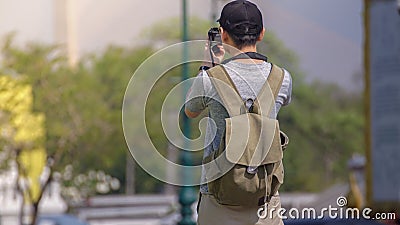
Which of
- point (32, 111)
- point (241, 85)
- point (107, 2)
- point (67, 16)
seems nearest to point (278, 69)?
point (241, 85)

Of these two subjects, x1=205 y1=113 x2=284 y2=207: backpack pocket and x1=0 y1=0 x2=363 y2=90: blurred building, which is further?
x1=0 y1=0 x2=363 y2=90: blurred building

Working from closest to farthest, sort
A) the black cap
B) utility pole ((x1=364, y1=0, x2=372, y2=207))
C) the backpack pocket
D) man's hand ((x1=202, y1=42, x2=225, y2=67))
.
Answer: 1. the backpack pocket
2. the black cap
3. man's hand ((x1=202, y1=42, x2=225, y2=67))
4. utility pole ((x1=364, y1=0, x2=372, y2=207))

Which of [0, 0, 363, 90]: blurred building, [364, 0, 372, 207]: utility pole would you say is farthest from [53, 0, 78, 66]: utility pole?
[364, 0, 372, 207]: utility pole

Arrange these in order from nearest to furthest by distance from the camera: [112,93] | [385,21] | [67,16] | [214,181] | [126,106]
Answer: [214,181] → [126,106] → [385,21] → [112,93] → [67,16]

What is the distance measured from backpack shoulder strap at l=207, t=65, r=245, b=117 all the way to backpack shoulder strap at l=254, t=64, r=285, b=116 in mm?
66

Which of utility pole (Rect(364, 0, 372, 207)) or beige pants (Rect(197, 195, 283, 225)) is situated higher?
beige pants (Rect(197, 195, 283, 225))

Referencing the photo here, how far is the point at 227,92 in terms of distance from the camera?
3361 mm

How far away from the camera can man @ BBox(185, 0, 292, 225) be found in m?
3.38

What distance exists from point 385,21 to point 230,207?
848 cm

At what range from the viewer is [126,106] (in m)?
3.77

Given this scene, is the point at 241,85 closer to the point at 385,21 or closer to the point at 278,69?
the point at 278,69

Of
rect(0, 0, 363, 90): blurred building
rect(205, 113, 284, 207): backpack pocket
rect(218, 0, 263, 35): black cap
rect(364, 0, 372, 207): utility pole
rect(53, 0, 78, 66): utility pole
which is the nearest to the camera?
rect(205, 113, 284, 207): backpack pocket

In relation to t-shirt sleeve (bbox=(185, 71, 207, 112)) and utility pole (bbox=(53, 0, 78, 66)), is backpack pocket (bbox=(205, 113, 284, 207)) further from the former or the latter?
utility pole (bbox=(53, 0, 78, 66))

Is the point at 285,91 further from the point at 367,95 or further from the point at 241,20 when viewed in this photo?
the point at 367,95
